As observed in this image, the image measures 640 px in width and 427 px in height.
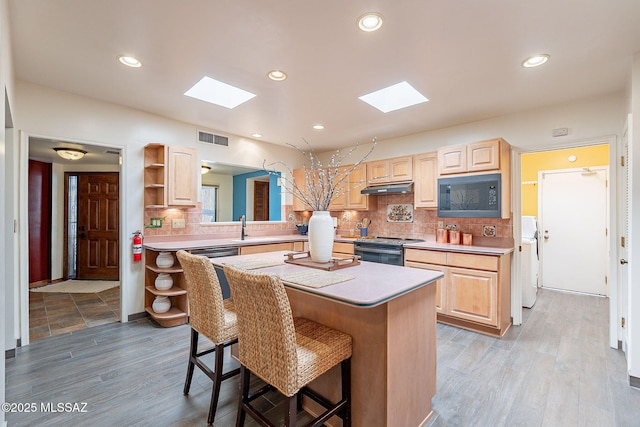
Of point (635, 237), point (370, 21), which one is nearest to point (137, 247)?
point (370, 21)

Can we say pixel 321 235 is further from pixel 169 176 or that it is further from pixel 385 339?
pixel 169 176

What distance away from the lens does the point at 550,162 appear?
495 cm

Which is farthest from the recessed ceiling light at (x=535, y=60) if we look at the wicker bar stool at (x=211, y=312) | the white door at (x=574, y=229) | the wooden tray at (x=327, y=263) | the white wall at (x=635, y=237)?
the white door at (x=574, y=229)

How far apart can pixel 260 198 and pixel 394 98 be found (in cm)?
389

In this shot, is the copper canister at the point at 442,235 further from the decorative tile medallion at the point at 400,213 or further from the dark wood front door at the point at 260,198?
the dark wood front door at the point at 260,198

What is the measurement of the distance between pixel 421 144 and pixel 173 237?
3.69 m

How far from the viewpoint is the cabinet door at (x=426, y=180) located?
12.6 ft

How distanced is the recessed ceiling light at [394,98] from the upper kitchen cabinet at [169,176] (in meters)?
2.28

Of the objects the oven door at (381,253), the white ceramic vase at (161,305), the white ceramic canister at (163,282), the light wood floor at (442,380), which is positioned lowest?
the light wood floor at (442,380)

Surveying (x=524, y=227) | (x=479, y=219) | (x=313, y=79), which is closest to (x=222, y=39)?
(x=313, y=79)

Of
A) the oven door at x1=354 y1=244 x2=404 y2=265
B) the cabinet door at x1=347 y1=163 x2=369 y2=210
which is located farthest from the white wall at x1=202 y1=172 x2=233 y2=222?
the oven door at x1=354 y1=244 x2=404 y2=265

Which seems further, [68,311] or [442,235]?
[442,235]

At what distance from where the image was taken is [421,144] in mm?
4262

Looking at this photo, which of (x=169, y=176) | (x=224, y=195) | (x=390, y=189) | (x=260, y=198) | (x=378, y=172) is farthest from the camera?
(x=224, y=195)
